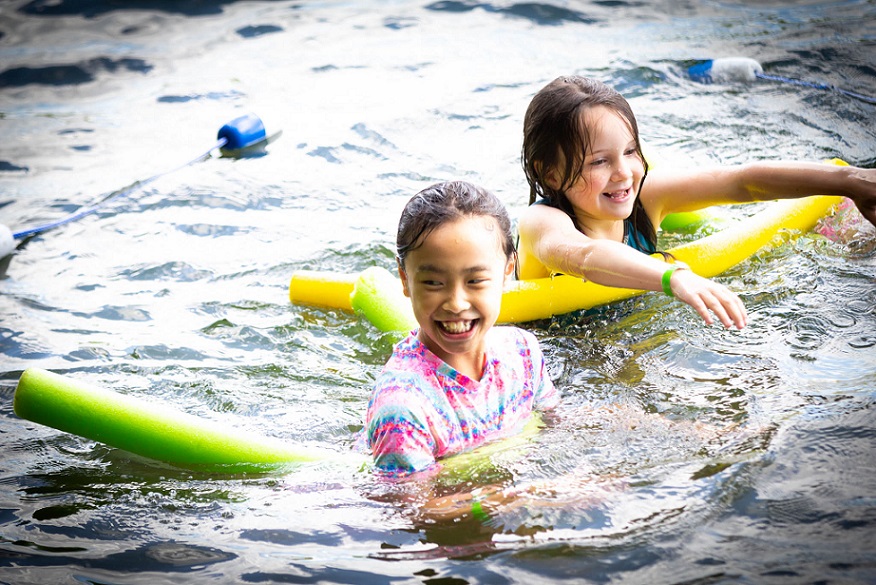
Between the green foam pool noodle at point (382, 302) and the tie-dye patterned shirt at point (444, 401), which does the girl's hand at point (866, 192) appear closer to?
the tie-dye patterned shirt at point (444, 401)

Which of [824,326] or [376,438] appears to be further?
[824,326]

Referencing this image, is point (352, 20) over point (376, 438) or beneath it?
over

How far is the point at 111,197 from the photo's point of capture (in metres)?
6.45

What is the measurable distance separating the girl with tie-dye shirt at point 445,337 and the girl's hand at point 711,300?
553 millimetres

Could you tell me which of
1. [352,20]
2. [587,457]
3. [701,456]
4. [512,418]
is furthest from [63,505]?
[352,20]

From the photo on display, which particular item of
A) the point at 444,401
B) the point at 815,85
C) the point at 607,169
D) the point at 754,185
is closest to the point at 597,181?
the point at 607,169

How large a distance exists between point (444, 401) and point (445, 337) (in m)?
0.21

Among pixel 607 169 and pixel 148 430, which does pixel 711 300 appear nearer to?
pixel 607 169

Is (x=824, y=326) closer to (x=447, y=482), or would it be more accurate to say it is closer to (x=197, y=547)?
(x=447, y=482)

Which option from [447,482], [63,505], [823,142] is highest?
[823,142]

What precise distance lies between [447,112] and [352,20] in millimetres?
3187

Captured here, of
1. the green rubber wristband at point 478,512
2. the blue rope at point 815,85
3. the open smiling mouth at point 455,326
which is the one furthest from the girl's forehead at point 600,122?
the blue rope at point 815,85

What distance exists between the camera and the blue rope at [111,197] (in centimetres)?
598

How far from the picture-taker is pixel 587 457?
9.65 ft
